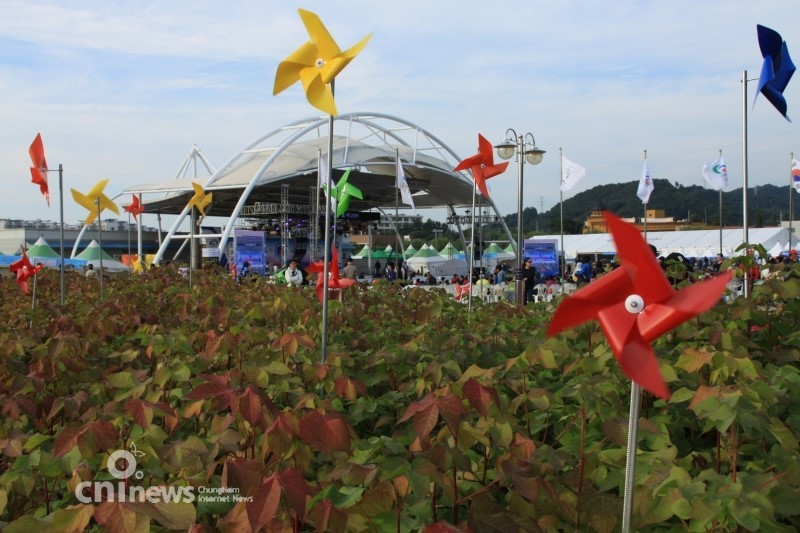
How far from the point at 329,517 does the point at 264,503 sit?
0.14 metres

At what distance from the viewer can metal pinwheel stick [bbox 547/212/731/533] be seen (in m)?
1.44

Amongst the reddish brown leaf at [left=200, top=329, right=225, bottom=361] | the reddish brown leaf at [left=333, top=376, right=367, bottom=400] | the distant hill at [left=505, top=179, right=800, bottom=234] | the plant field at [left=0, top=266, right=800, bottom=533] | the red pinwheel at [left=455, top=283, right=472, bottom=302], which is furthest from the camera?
the distant hill at [left=505, top=179, right=800, bottom=234]

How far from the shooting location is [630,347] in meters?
1.50

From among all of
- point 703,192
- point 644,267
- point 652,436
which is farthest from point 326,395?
point 703,192

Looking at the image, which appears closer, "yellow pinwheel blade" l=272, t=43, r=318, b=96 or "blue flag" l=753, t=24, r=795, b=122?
"yellow pinwheel blade" l=272, t=43, r=318, b=96

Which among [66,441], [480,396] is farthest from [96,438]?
[480,396]

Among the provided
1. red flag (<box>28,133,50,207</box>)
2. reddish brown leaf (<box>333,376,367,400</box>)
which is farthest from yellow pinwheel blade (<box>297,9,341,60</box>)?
red flag (<box>28,133,50,207</box>)

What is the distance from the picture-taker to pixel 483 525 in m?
1.62

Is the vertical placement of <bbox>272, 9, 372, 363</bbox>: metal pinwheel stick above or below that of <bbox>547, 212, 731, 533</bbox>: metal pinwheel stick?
above

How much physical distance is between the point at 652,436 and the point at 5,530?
65.3 inches

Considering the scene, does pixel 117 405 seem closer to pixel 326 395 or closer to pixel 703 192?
pixel 326 395

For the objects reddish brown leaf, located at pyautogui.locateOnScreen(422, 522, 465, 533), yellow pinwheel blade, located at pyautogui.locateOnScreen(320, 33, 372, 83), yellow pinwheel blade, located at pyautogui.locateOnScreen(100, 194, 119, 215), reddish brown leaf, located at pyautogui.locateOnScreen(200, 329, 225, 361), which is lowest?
reddish brown leaf, located at pyautogui.locateOnScreen(422, 522, 465, 533)

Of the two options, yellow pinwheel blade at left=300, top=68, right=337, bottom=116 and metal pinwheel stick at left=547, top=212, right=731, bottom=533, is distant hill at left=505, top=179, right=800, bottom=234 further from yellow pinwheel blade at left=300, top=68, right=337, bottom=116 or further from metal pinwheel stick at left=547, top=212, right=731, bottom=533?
metal pinwheel stick at left=547, top=212, right=731, bottom=533

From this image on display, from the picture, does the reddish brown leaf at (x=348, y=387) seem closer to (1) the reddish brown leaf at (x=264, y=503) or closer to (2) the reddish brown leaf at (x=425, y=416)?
(2) the reddish brown leaf at (x=425, y=416)
